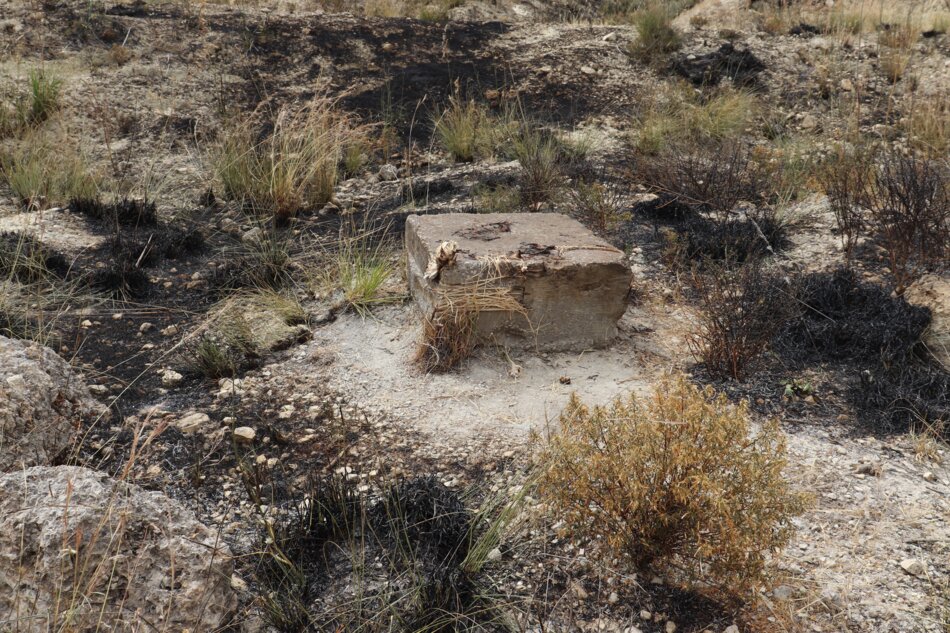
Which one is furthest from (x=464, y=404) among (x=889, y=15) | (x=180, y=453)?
(x=889, y=15)

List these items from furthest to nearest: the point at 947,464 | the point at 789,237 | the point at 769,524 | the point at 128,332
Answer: the point at 789,237
the point at 128,332
the point at 947,464
the point at 769,524

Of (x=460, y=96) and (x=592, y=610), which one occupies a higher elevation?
(x=460, y=96)

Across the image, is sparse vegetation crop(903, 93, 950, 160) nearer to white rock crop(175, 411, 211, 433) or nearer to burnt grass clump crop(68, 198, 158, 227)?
white rock crop(175, 411, 211, 433)

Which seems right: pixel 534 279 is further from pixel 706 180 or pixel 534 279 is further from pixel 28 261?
pixel 28 261

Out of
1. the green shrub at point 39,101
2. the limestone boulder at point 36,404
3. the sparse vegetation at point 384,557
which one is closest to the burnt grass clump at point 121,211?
the green shrub at point 39,101

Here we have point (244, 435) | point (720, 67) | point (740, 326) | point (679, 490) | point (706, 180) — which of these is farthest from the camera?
point (720, 67)

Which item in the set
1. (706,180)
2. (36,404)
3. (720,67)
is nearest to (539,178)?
(706,180)

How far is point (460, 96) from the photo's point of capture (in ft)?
23.4

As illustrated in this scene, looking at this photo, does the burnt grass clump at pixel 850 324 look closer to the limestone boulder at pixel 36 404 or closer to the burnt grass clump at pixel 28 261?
the limestone boulder at pixel 36 404

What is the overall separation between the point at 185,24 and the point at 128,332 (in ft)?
15.2

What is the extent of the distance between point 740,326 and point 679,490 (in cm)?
148

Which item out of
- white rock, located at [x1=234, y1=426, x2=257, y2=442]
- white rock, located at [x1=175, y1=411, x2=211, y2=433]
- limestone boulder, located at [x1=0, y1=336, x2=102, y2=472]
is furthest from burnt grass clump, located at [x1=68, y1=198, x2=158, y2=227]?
white rock, located at [x1=234, y1=426, x2=257, y2=442]

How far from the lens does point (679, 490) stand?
7.02 ft

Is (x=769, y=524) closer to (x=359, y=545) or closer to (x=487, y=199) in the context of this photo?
(x=359, y=545)
